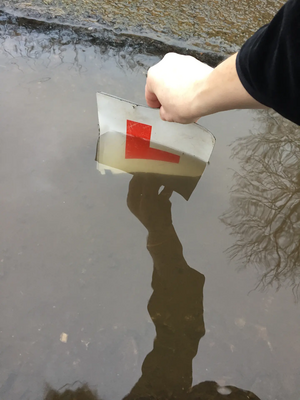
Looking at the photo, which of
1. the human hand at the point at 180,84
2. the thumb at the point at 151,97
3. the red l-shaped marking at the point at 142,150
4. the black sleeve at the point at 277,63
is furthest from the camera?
the red l-shaped marking at the point at 142,150

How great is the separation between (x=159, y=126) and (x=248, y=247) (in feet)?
2.40

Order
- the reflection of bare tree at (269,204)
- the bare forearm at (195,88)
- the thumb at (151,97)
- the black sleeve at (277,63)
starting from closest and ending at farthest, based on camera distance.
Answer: the black sleeve at (277,63) < the bare forearm at (195,88) < the thumb at (151,97) < the reflection of bare tree at (269,204)

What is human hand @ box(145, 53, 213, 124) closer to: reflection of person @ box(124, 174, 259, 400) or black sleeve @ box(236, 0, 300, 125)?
black sleeve @ box(236, 0, 300, 125)

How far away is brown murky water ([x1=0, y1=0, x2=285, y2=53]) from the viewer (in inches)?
87.5

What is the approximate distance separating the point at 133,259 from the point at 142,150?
0.62 metres

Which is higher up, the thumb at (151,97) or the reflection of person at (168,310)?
the thumb at (151,97)

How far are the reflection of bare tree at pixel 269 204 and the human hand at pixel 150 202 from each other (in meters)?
0.30

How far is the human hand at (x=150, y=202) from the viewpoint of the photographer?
166cm

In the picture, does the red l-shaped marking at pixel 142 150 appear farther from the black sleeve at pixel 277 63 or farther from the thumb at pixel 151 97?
the black sleeve at pixel 277 63

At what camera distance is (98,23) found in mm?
2229

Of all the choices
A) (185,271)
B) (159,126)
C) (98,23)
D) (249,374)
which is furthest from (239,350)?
(98,23)

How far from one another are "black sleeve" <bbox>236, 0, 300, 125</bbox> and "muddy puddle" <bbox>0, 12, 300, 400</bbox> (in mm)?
1009

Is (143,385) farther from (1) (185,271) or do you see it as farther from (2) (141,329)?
(1) (185,271)

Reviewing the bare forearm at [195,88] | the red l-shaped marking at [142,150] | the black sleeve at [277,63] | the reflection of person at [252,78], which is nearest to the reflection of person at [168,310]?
the red l-shaped marking at [142,150]
